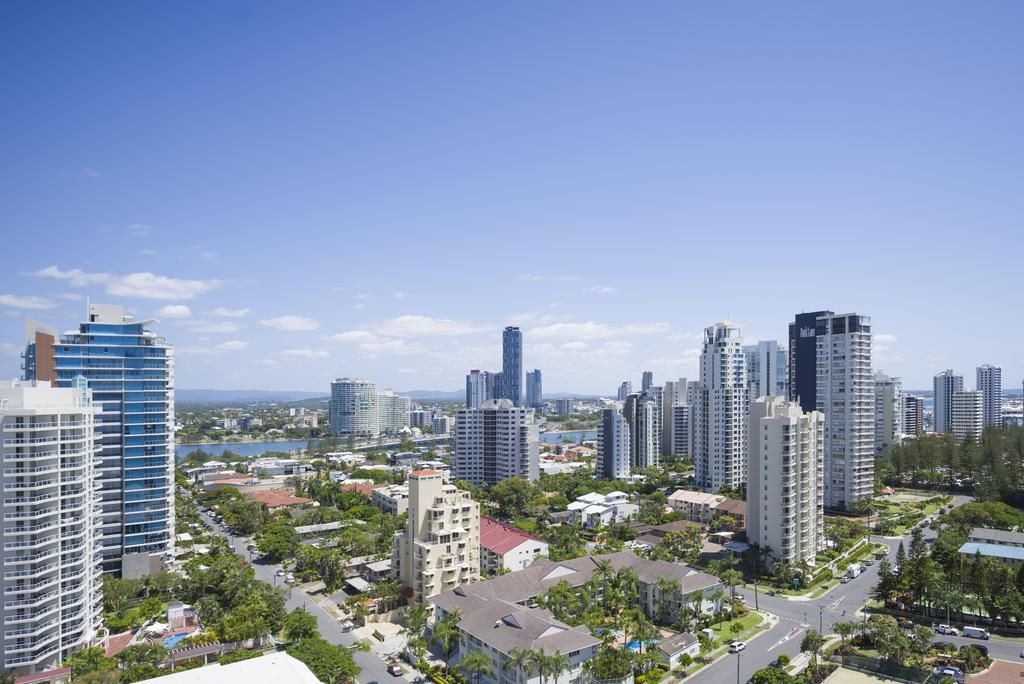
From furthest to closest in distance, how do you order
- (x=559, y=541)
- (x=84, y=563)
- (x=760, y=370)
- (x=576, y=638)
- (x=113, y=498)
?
(x=760, y=370) < (x=559, y=541) < (x=113, y=498) < (x=84, y=563) < (x=576, y=638)

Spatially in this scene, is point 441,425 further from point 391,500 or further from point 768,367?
point 391,500

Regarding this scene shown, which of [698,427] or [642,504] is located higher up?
[698,427]

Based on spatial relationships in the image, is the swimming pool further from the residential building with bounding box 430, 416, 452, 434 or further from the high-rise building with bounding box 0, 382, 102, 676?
the residential building with bounding box 430, 416, 452, 434

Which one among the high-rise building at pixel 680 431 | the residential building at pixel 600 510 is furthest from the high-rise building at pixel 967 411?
the residential building at pixel 600 510

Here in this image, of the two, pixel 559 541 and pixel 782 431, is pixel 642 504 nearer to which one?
pixel 559 541

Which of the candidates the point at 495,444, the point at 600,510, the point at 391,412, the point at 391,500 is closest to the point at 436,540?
the point at 600,510

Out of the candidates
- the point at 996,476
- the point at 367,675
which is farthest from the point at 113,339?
the point at 996,476
